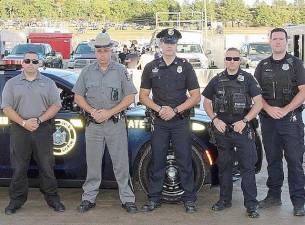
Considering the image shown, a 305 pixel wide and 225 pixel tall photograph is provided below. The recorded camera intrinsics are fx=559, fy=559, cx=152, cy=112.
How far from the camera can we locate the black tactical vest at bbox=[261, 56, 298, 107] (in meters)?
5.70

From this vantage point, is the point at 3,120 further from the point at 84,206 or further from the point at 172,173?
the point at 172,173

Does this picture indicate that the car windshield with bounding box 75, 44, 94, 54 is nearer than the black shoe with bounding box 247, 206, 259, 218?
No

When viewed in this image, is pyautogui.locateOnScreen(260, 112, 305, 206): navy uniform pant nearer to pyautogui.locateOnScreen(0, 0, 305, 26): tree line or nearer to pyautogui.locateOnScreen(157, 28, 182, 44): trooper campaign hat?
pyautogui.locateOnScreen(157, 28, 182, 44): trooper campaign hat

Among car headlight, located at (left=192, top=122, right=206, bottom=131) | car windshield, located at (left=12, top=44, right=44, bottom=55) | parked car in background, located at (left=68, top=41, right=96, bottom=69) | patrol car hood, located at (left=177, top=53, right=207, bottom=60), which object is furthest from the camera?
car windshield, located at (left=12, top=44, right=44, bottom=55)

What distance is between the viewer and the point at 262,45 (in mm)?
27359

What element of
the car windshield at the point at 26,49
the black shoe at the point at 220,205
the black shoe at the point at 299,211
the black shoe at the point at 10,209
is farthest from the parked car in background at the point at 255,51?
A: the black shoe at the point at 10,209

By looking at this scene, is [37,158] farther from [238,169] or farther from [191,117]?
[238,169]

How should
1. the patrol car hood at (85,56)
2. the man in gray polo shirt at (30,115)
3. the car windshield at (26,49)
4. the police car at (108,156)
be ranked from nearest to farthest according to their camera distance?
the man in gray polo shirt at (30,115) → the police car at (108,156) → the patrol car hood at (85,56) → the car windshield at (26,49)

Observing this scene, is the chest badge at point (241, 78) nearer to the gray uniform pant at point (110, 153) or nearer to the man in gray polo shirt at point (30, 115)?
the gray uniform pant at point (110, 153)

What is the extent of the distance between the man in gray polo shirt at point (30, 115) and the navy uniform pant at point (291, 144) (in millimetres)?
2234

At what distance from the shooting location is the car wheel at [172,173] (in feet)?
19.8

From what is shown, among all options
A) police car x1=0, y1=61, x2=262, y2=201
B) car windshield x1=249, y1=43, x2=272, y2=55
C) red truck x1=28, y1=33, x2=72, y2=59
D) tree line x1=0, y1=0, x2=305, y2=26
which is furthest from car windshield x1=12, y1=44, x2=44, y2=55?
tree line x1=0, y1=0, x2=305, y2=26

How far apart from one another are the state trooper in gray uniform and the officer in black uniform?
915 mm

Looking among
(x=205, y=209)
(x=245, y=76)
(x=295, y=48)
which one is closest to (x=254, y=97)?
(x=245, y=76)
